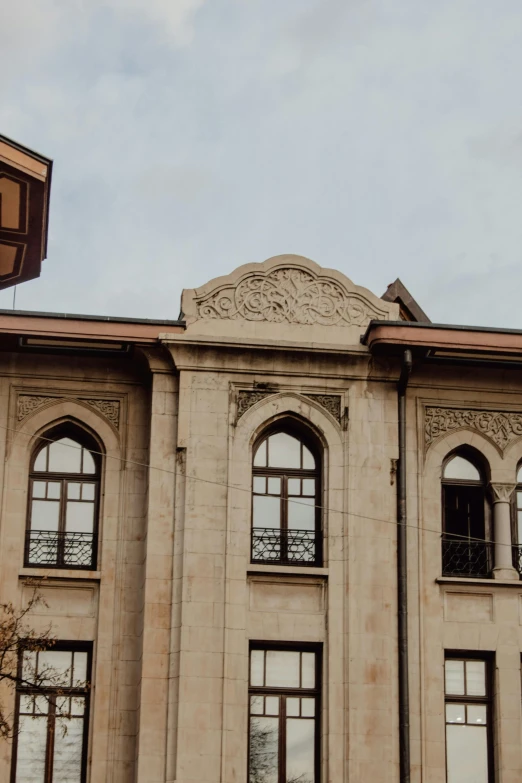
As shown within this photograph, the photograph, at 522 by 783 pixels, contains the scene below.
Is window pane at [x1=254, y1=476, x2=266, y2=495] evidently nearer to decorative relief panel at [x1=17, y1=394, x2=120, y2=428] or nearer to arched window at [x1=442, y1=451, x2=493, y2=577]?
decorative relief panel at [x1=17, y1=394, x2=120, y2=428]

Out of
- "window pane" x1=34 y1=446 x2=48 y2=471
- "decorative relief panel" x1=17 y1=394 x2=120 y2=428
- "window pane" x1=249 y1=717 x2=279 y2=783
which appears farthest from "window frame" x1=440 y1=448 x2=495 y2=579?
"window pane" x1=34 y1=446 x2=48 y2=471

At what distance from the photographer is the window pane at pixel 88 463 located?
89.9ft

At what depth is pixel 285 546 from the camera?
26.8 metres

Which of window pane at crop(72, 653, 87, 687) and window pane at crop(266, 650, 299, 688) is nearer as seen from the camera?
window pane at crop(266, 650, 299, 688)

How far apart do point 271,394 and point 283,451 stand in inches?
37.8

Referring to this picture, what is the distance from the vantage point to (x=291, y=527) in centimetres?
2702

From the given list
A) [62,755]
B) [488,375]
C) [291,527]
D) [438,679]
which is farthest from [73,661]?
[488,375]

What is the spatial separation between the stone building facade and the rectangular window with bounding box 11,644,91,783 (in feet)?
0.14

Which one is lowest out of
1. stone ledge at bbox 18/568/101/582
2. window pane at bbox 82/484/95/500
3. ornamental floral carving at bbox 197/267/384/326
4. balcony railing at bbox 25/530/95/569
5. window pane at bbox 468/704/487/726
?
window pane at bbox 468/704/487/726

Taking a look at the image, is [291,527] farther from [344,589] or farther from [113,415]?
[113,415]

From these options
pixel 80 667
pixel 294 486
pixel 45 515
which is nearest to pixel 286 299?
pixel 294 486

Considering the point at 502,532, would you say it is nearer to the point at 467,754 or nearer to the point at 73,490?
the point at 467,754

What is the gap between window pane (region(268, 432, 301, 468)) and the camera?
27391 mm

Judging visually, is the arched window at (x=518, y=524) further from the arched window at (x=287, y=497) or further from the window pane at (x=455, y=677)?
the arched window at (x=287, y=497)
